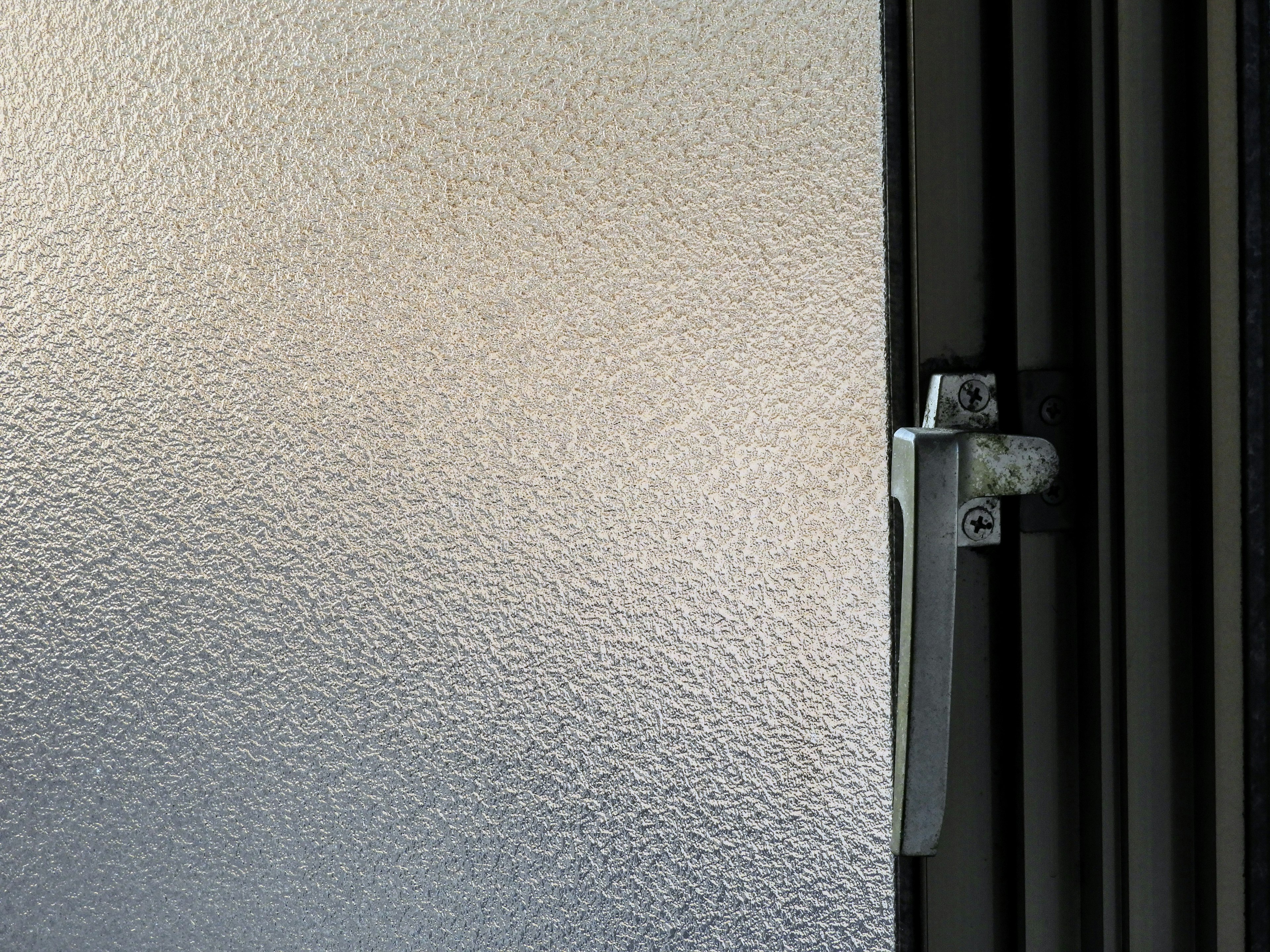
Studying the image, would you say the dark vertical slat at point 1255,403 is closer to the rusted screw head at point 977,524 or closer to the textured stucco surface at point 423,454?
the rusted screw head at point 977,524

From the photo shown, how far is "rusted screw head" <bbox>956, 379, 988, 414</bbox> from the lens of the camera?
25cm

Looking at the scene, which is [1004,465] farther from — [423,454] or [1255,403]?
[423,454]

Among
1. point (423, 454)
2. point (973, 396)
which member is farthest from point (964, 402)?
point (423, 454)

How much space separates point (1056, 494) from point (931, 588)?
4 cm

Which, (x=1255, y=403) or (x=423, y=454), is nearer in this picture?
(x=1255, y=403)

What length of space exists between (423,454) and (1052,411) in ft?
1.12

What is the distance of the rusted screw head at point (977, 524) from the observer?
0.24 m

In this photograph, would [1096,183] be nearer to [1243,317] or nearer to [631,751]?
[1243,317]

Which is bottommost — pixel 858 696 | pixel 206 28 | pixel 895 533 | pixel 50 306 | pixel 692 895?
pixel 692 895

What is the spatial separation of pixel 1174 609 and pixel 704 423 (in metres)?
0.30

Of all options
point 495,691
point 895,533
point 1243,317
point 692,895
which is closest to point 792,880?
point 692,895

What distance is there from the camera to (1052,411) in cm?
24

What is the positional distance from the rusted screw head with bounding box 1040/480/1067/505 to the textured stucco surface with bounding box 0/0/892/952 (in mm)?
264

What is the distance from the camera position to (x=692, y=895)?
1.68 feet
